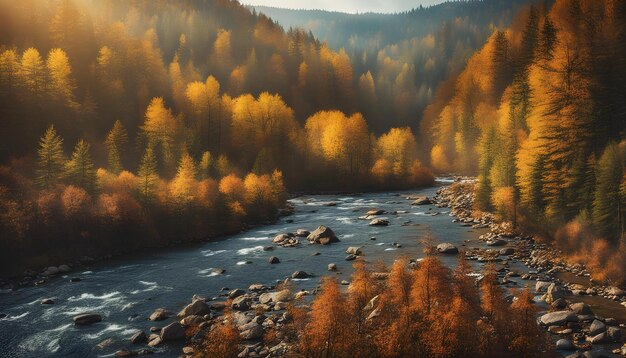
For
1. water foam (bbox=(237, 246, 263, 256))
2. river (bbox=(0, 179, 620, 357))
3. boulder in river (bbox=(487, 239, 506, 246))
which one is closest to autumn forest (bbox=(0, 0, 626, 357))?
boulder in river (bbox=(487, 239, 506, 246))

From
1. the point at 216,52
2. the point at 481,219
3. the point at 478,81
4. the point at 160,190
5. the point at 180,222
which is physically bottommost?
the point at 481,219

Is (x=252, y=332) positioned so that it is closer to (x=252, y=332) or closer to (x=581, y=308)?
(x=252, y=332)

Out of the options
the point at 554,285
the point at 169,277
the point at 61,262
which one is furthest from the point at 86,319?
the point at 554,285

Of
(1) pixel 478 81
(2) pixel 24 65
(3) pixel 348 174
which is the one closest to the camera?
(2) pixel 24 65

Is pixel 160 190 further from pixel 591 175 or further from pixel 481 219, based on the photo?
pixel 591 175

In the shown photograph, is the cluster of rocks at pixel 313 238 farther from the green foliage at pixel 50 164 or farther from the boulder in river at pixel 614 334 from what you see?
the boulder in river at pixel 614 334

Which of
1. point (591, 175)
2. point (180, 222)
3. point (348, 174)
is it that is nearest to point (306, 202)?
point (348, 174)

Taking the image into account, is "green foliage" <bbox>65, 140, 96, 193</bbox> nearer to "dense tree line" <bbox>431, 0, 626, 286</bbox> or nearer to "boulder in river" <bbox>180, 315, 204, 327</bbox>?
"boulder in river" <bbox>180, 315, 204, 327</bbox>
